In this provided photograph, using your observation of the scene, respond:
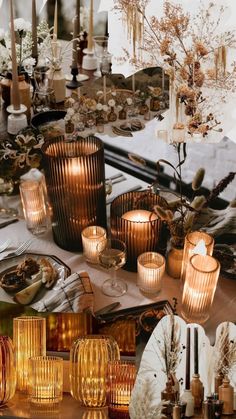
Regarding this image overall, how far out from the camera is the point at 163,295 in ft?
4.62

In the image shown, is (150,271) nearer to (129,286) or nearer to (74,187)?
(129,286)

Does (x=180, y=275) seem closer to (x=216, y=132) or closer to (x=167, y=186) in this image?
(x=167, y=186)

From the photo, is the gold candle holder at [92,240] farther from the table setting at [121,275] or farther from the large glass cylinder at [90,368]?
the large glass cylinder at [90,368]

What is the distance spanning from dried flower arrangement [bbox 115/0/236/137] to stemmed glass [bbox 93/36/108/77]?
241 mm

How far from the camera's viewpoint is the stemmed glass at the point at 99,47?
2.04 meters

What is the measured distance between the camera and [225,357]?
4.69 feet

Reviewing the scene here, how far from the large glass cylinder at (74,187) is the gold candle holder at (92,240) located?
0.13 ft

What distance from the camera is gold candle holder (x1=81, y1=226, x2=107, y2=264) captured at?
4.80 ft

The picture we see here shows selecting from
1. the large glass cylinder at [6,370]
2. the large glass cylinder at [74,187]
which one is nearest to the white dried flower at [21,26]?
the large glass cylinder at [74,187]

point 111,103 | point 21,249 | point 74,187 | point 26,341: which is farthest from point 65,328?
point 111,103

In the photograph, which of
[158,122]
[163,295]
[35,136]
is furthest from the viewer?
[158,122]

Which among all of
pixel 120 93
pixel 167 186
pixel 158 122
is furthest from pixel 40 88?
pixel 167 186

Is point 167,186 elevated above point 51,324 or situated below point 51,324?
above

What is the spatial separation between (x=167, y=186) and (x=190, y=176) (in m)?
0.07
